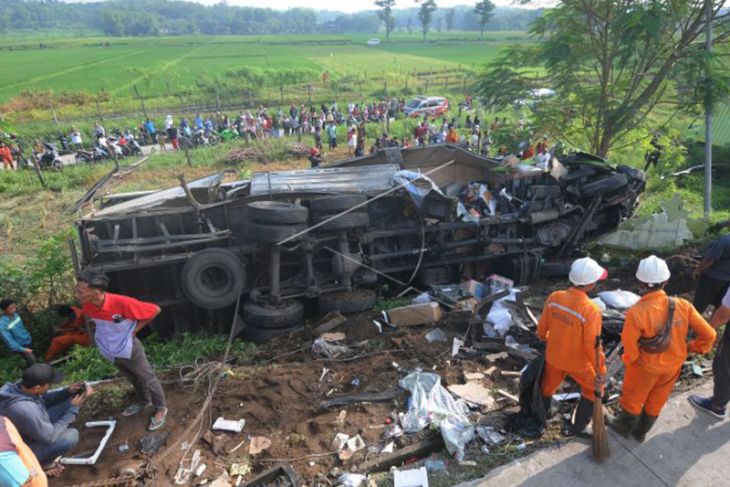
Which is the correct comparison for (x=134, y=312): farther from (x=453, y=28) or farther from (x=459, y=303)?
(x=453, y=28)

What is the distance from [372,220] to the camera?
7.38m

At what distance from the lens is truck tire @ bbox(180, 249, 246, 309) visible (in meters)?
6.32

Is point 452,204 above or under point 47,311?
above

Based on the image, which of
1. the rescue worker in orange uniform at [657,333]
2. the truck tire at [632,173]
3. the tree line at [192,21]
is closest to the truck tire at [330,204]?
the rescue worker in orange uniform at [657,333]

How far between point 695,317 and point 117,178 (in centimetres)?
682

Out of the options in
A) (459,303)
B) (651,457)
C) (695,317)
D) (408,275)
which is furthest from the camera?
(408,275)

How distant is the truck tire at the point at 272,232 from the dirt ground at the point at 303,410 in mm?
1417

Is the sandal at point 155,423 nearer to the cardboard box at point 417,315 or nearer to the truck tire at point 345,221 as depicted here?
the cardboard box at point 417,315

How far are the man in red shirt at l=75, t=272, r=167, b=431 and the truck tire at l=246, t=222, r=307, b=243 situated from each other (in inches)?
84.3

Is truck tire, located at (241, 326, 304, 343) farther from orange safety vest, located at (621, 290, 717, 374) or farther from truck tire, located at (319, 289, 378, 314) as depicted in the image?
orange safety vest, located at (621, 290, 717, 374)

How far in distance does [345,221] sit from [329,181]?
100cm

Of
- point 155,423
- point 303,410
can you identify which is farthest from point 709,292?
point 155,423

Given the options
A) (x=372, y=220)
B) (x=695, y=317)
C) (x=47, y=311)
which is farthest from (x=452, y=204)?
(x=47, y=311)

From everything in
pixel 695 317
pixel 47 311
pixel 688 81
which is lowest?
pixel 47 311
